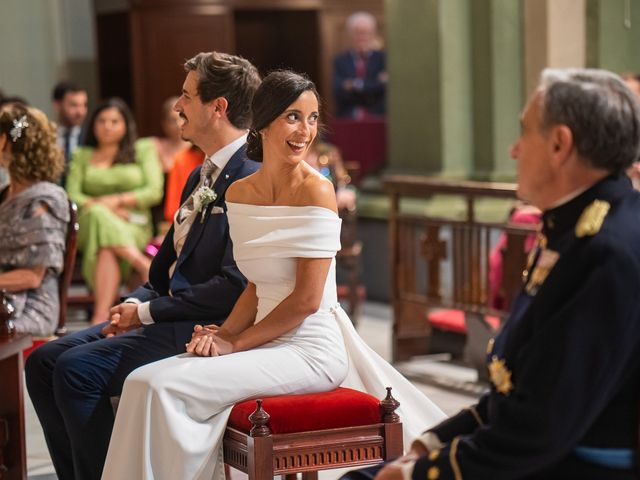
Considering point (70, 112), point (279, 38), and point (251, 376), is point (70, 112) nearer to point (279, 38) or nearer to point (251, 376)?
point (279, 38)

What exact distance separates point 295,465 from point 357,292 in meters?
5.22

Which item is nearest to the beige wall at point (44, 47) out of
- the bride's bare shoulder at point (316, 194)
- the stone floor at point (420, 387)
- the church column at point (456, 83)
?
the church column at point (456, 83)

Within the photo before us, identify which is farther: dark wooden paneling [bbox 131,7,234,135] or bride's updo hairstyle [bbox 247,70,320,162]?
dark wooden paneling [bbox 131,7,234,135]

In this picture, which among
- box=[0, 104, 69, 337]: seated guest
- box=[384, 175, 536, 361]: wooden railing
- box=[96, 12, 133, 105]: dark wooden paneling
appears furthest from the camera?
box=[96, 12, 133, 105]: dark wooden paneling

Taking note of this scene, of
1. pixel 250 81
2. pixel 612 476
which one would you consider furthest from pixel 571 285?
pixel 250 81

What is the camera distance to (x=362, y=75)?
11.6 metres

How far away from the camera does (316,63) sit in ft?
45.6

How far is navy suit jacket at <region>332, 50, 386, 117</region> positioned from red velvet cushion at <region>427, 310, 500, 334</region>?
186 inches

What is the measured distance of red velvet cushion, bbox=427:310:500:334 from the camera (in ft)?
22.2

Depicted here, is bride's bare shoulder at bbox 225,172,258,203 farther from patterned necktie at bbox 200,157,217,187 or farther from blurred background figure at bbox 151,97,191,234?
blurred background figure at bbox 151,97,191,234

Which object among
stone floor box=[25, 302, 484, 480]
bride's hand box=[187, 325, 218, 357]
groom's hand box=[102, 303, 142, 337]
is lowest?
stone floor box=[25, 302, 484, 480]

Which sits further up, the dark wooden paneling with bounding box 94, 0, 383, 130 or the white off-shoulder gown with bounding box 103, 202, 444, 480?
the dark wooden paneling with bounding box 94, 0, 383, 130

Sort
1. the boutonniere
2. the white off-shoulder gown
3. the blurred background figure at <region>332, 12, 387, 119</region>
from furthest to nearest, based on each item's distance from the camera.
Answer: the blurred background figure at <region>332, 12, 387, 119</region> → the boutonniere → the white off-shoulder gown

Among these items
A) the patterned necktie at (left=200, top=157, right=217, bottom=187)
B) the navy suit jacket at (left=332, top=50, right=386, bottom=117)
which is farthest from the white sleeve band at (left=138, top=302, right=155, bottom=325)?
the navy suit jacket at (left=332, top=50, right=386, bottom=117)
